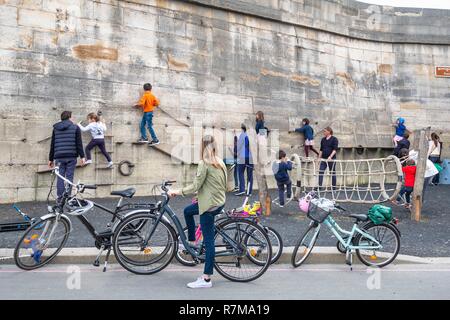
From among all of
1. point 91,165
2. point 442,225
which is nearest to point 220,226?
point 442,225

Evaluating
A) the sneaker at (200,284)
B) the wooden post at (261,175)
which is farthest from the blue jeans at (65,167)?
the sneaker at (200,284)

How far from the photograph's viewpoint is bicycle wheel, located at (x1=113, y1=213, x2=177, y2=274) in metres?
6.09

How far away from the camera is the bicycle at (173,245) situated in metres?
6.03

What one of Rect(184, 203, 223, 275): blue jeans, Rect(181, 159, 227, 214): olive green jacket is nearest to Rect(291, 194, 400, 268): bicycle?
Rect(184, 203, 223, 275): blue jeans

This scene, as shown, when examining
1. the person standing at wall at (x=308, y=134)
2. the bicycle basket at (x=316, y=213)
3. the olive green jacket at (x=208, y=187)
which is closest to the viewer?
the olive green jacket at (x=208, y=187)

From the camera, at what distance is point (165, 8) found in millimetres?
13359

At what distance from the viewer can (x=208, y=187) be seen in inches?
227

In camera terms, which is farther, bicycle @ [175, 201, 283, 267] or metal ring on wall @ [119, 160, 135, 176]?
metal ring on wall @ [119, 160, 135, 176]

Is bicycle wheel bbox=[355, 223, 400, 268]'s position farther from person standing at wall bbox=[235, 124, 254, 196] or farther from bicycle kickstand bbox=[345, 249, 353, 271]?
person standing at wall bbox=[235, 124, 254, 196]

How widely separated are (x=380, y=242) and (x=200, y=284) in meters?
2.82

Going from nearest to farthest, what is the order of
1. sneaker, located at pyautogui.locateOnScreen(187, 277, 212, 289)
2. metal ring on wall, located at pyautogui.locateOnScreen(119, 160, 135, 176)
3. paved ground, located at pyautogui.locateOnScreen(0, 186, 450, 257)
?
sneaker, located at pyautogui.locateOnScreen(187, 277, 212, 289), paved ground, located at pyautogui.locateOnScreen(0, 186, 450, 257), metal ring on wall, located at pyautogui.locateOnScreen(119, 160, 135, 176)

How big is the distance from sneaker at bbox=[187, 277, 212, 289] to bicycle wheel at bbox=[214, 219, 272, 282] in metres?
0.41

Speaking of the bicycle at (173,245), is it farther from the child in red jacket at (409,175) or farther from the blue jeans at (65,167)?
the child in red jacket at (409,175)

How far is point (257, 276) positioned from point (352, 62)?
13.9 meters
